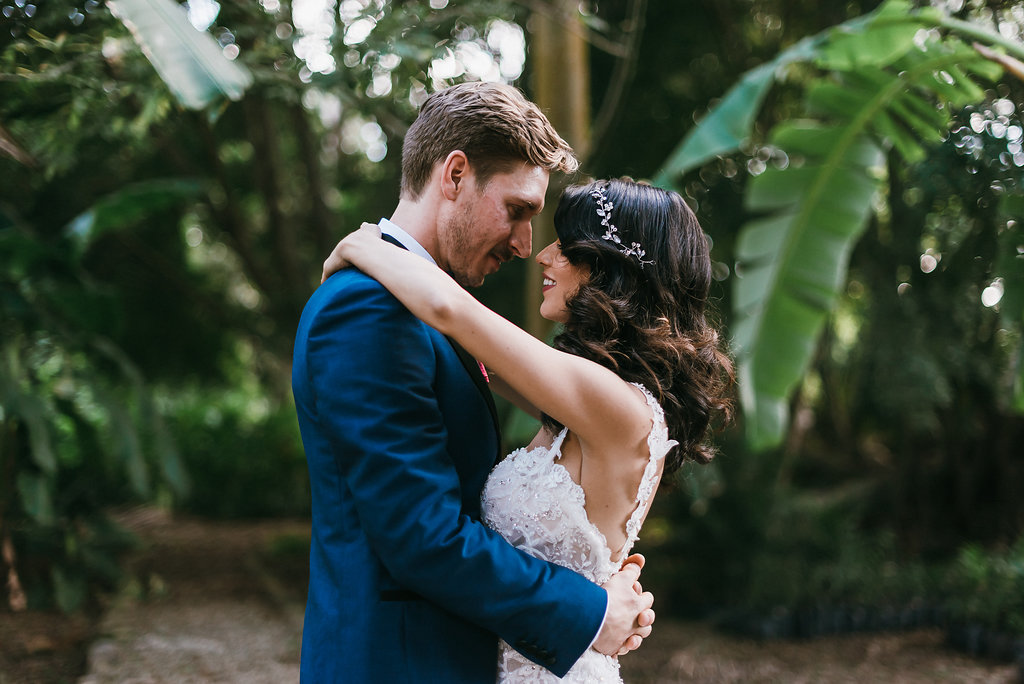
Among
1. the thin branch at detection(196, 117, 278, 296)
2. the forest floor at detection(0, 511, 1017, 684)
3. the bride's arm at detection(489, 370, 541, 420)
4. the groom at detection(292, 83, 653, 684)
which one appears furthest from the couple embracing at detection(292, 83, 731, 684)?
the thin branch at detection(196, 117, 278, 296)

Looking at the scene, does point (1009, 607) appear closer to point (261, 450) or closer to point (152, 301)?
point (152, 301)

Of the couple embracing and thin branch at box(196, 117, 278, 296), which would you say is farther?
thin branch at box(196, 117, 278, 296)

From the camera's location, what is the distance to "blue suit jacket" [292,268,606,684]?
1.51 meters

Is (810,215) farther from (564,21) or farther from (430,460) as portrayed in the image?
(430,460)

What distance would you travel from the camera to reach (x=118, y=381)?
786cm

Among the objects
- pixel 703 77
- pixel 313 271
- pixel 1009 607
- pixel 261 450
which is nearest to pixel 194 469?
pixel 261 450

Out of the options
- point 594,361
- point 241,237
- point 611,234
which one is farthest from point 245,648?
point 611,234

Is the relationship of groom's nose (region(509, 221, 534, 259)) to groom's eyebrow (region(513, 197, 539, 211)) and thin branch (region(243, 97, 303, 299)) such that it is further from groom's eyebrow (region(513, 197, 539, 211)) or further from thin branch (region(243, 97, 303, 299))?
thin branch (region(243, 97, 303, 299))

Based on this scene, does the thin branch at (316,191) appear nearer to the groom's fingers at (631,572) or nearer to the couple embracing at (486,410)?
the couple embracing at (486,410)

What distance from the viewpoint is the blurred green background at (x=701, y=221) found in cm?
379

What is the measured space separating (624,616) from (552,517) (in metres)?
0.27

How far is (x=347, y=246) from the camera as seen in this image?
5.61ft

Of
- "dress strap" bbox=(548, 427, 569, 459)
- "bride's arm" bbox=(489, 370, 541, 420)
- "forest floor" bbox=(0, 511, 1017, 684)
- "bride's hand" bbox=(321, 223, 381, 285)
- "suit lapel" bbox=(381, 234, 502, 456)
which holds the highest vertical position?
"bride's hand" bbox=(321, 223, 381, 285)

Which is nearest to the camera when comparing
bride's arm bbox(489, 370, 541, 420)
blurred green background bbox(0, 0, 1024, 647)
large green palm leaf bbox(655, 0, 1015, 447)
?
bride's arm bbox(489, 370, 541, 420)
